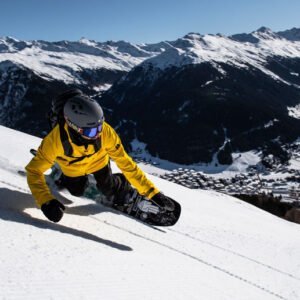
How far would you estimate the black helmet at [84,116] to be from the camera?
227 inches

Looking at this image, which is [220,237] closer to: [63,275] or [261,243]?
[261,243]

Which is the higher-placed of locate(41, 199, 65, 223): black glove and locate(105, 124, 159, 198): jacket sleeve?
locate(105, 124, 159, 198): jacket sleeve

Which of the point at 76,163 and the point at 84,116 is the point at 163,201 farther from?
the point at 84,116

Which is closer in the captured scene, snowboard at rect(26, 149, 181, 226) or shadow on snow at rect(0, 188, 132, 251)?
shadow on snow at rect(0, 188, 132, 251)

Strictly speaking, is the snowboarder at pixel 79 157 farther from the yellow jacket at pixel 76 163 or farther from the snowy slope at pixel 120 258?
the snowy slope at pixel 120 258

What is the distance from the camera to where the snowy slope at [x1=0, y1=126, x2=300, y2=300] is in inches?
154

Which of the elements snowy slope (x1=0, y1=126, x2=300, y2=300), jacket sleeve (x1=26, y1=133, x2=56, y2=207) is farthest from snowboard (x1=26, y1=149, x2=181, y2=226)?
jacket sleeve (x1=26, y1=133, x2=56, y2=207)

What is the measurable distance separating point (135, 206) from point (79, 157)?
172cm

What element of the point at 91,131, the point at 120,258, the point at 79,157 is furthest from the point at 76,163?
the point at 120,258

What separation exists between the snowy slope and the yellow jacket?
41cm

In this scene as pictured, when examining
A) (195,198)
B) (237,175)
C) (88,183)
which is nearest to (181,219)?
(88,183)

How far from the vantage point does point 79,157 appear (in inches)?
250

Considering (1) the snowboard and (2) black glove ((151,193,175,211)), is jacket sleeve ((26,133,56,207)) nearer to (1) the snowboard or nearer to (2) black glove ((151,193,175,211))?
(1) the snowboard

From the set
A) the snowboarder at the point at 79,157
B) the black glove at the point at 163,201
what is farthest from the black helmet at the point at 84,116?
the black glove at the point at 163,201
